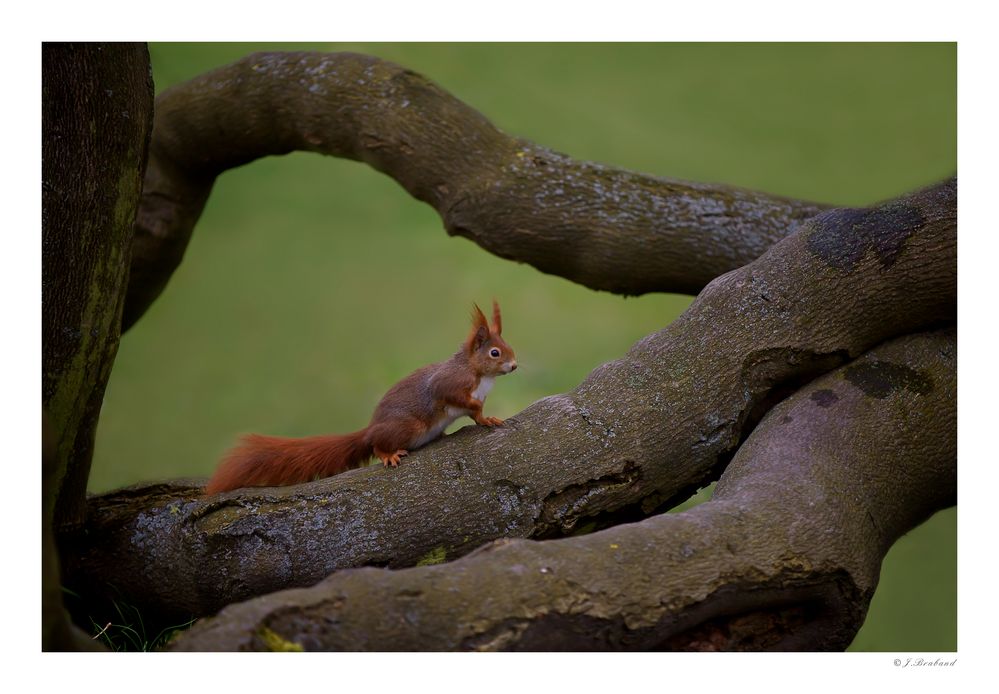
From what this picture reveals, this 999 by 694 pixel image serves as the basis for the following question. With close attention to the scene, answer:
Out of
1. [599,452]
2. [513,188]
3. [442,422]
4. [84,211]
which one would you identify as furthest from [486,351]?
[84,211]

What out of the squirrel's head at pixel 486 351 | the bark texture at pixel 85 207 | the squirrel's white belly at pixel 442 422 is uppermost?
the bark texture at pixel 85 207

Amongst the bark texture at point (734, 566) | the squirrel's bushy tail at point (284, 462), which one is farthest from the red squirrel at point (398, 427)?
the bark texture at point (734, 566)

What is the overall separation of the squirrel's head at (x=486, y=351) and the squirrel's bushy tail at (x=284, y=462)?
1.30ft

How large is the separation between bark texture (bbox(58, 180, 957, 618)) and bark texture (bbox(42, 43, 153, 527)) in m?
0.41

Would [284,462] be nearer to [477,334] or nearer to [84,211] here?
[477,334]

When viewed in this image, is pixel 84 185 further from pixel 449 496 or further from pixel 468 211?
pixel 468 211

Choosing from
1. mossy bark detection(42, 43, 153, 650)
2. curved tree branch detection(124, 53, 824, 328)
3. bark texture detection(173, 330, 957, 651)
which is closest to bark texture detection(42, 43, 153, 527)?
mossy bark detection(42, 43, 153, 650)

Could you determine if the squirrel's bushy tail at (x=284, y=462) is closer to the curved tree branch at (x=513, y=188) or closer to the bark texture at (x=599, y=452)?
the bark texture at (x=599, y=452)

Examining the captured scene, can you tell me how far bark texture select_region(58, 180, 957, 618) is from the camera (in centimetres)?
257

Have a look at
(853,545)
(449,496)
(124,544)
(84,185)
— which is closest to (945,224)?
(853,545)

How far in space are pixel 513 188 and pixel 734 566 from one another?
5.75 ft

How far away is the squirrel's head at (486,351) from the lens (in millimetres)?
2834

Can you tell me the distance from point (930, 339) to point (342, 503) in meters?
1.71

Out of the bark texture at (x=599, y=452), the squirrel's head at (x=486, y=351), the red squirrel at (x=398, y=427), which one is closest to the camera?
the bark texture at (x=599, y=452)
